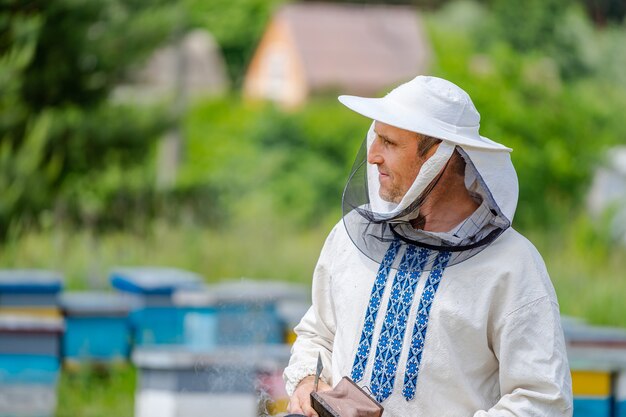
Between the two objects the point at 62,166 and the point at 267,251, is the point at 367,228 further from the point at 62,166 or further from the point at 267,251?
the point at 62,166

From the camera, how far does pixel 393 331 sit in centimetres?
251

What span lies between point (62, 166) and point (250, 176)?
37.0 feet

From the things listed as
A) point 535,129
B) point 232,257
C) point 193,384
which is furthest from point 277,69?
point 193,384

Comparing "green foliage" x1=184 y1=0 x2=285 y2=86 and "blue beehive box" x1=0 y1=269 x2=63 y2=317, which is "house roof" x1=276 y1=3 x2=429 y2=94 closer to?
"green foliage" x1=184 y1=0 x2=285 y2=86

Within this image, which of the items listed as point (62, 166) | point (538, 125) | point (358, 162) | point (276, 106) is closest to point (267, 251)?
point (62, 166)

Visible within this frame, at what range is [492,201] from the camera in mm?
2506

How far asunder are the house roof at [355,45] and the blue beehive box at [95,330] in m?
33.7

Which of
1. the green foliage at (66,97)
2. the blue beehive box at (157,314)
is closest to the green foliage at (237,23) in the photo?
the green foliage at (66,97)

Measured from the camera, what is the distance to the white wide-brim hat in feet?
8.18

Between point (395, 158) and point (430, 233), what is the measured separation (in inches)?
6.7

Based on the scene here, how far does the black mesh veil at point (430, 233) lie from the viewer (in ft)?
8.22

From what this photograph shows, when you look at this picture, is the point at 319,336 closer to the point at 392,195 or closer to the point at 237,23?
the point at 392,195

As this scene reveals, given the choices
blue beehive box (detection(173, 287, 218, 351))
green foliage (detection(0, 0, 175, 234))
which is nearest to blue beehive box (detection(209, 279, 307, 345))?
blue beehive box (detection(173, 287, 218, 351))

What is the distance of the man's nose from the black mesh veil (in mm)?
103
